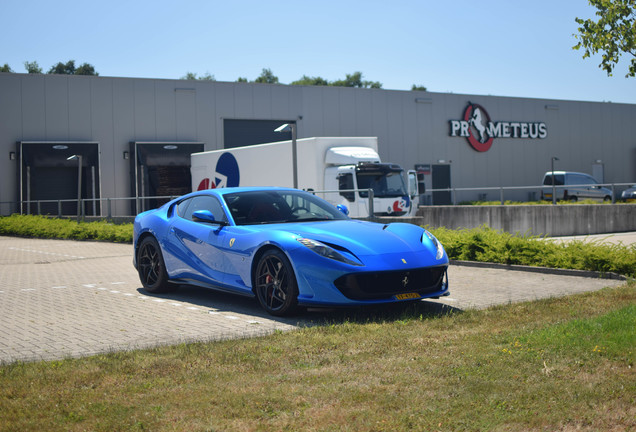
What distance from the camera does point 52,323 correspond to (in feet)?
24.8

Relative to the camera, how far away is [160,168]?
34.9m

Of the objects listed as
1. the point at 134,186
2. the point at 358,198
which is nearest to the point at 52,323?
the point at 358,198

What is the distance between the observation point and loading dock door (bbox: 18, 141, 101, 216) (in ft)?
115

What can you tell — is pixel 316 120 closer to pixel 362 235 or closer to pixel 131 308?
pixel 131 308

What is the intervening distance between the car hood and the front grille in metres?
0.23

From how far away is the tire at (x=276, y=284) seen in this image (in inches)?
288

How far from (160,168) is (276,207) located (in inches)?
1070

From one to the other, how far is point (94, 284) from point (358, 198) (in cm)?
962

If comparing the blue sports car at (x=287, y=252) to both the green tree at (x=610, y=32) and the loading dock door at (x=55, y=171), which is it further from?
the loading dock door at (x=55, y=171)

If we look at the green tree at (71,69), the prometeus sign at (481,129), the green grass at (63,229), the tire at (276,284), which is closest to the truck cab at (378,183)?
the green grass at (63,229)

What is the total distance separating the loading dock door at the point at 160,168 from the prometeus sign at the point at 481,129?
692 inches

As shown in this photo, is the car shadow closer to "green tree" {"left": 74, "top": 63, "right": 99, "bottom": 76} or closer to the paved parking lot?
the paved parking lot

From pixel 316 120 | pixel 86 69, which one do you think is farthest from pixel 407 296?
pixel 86 69

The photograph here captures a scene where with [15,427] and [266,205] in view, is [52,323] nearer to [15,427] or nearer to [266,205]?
[266,205]
